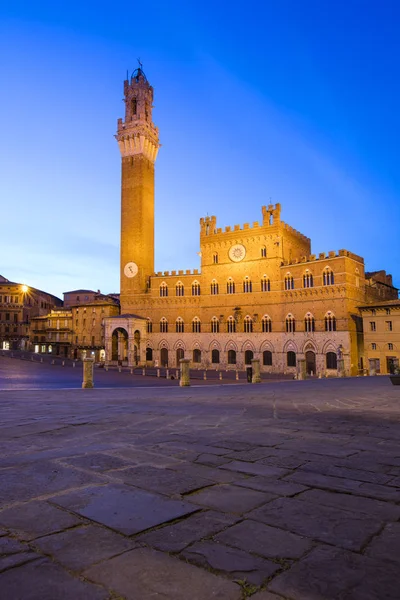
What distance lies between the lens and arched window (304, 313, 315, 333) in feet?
123

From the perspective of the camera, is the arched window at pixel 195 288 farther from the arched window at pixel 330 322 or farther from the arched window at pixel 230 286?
the arched window at pixel 330 322

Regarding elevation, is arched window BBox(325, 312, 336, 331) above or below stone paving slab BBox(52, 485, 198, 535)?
above

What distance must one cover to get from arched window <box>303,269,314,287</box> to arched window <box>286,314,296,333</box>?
128 inches

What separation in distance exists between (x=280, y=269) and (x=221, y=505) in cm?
3815

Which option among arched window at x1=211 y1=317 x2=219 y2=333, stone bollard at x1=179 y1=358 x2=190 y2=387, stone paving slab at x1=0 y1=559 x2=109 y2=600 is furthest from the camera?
arched window at x1=211 y1=317 x2=219 y2=333

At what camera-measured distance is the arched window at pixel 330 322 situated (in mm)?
36125

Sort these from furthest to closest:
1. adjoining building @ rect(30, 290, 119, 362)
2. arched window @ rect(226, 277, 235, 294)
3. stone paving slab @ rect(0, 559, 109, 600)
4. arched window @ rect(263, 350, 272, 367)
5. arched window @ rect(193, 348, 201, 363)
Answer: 1. adjoining building @ rect(30, 290, 119, 362)
2. arched window @ rect(193, 348, 201, 363)
3. arched window @ rect(226, 277, 235, 294)
4. arched window @ rect(263, 350, 272, 367)
5. stone paving slab @ rect(0, 559, 109, 600)

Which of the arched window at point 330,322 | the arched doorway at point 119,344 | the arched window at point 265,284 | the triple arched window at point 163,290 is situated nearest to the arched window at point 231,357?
the arched window at point 265,284

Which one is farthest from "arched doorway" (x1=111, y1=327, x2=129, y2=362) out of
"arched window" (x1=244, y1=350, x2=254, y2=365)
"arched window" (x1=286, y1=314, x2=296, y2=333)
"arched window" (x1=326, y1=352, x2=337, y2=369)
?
"arched window" (x1=326, y1=352, x2=337, y2=369)

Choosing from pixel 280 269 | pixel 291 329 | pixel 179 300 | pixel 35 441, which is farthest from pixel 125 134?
pixel 35 441

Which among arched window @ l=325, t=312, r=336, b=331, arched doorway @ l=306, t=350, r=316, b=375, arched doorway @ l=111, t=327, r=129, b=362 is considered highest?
arched window @ l=325, t=312, r=336, b=331

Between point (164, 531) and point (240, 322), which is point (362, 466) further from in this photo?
point (240, 322)

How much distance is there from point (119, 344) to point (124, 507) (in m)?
43.5

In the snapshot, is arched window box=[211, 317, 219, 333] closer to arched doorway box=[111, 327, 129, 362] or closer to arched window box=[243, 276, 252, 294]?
arched window box=[243, 276, 252, 294]
